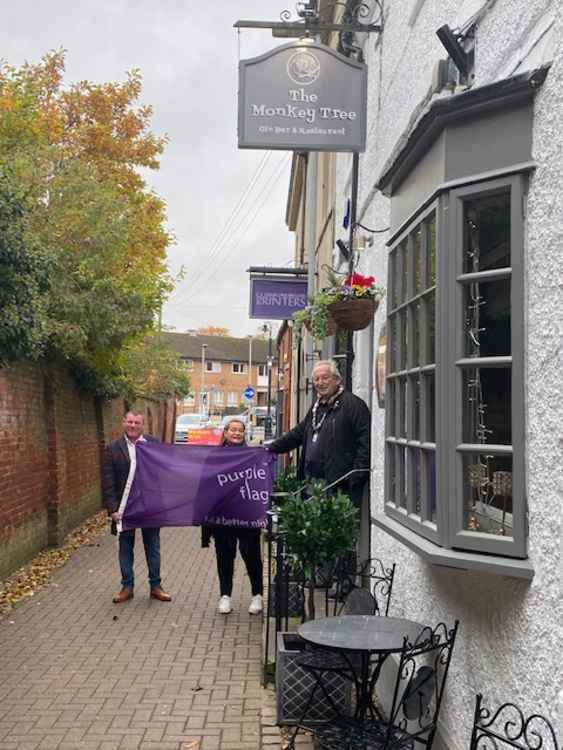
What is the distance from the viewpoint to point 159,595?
7.81 metres

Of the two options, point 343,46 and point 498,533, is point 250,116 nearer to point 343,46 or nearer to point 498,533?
point 343,46

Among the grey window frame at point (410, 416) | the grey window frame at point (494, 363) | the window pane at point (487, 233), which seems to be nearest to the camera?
the grey window frame at point (494, 363)

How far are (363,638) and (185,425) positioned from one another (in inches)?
1432

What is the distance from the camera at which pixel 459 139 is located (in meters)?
3.38

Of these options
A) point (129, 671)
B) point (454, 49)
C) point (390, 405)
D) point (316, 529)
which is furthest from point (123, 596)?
point (454, 49)

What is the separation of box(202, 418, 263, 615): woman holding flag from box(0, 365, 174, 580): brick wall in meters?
2.53

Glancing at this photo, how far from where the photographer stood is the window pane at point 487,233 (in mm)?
3234

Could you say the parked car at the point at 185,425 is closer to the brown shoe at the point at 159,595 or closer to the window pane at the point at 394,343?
the brown shoe at the point at 159,595

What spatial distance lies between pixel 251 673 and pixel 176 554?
532 centimetres

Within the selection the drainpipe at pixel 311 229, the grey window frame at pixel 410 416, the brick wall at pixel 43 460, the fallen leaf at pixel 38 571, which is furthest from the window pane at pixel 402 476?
the drainpipe at pixel 311 229

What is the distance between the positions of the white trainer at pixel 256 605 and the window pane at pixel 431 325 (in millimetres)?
4203

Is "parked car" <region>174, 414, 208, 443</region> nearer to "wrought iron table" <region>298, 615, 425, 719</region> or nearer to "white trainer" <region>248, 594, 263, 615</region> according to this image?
"white trainer" <region>248, 594, 263, 615</region>

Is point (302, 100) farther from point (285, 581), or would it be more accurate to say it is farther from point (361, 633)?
point (361, 633)

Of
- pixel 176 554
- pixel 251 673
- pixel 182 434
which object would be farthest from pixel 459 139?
pixel 182 434
